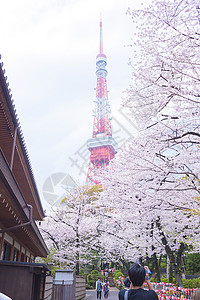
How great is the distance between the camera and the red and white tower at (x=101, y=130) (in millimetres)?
54688

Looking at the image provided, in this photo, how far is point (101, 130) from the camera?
2381 inches

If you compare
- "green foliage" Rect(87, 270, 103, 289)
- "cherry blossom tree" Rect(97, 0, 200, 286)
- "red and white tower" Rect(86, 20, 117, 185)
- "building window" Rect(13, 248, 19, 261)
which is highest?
"red and white tower" Rect(86, 20, 117, 185)

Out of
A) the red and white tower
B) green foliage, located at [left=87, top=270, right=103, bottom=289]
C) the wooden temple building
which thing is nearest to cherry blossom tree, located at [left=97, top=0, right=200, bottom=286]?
the wooden temple building

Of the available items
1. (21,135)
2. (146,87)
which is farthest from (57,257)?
(146,87)

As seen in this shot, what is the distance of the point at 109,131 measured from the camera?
60.6 meters

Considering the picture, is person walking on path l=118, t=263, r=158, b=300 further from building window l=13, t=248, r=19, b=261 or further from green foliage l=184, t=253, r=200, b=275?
green foliage l=184, t=253, r=200, b=275

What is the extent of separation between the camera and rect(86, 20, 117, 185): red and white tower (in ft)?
179

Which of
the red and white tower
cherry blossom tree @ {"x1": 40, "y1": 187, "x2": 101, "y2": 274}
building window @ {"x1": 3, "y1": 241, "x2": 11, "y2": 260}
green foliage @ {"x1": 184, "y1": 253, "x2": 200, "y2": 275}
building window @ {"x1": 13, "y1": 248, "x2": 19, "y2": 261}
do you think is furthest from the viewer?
the red and white tower

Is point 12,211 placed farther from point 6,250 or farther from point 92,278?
point 92,278

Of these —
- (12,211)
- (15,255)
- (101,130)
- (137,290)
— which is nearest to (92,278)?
(15,255)

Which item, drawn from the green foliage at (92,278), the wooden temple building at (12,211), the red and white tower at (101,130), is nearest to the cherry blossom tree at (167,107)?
the wooden temple building at (12,211)

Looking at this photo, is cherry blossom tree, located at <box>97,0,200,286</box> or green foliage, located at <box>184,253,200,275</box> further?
green foliage, located at <box>184,253,200,275</box>

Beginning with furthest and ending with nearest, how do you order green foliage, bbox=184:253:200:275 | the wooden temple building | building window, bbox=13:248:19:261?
green foliage, bbox=184:253:200:275 < building window, bbox=13:248:19:261 < the wooden temple building

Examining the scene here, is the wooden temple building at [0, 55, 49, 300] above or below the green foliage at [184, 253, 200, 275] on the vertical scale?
above
